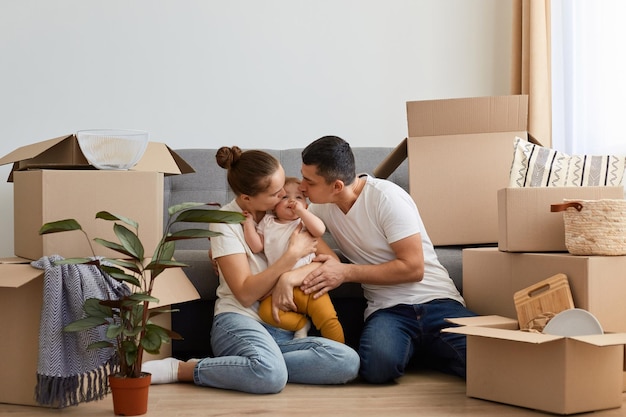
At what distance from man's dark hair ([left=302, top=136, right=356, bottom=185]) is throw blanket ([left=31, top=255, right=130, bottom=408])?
0.71 m

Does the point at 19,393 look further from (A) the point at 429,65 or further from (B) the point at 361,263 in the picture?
(A) the point at 429,65

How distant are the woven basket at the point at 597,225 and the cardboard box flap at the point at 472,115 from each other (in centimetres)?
82

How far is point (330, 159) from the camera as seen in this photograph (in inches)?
93.0

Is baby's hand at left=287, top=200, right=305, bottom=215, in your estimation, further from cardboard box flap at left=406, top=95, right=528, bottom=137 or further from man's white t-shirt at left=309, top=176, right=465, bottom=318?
cardboard box flap at left=406, top=95, right=528, bottom=137

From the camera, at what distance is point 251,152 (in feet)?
7.80

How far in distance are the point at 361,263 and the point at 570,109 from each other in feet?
4.81

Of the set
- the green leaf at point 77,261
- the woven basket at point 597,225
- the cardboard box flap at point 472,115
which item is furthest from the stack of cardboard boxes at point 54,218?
the woven basket at point 597,225

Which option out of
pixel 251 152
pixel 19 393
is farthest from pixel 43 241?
pixel 251 152

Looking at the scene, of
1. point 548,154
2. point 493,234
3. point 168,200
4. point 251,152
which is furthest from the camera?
point 168,200

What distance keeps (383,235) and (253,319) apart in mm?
483

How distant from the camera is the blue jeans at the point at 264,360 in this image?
2.18 metres

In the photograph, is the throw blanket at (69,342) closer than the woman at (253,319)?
Yes

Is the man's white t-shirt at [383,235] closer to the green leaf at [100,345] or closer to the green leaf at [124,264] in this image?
the green leaf at [124,264]

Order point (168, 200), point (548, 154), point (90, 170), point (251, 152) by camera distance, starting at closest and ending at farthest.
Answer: point (90, 170)
point (251, 152)
point (548, 154)
point (168, 200)
